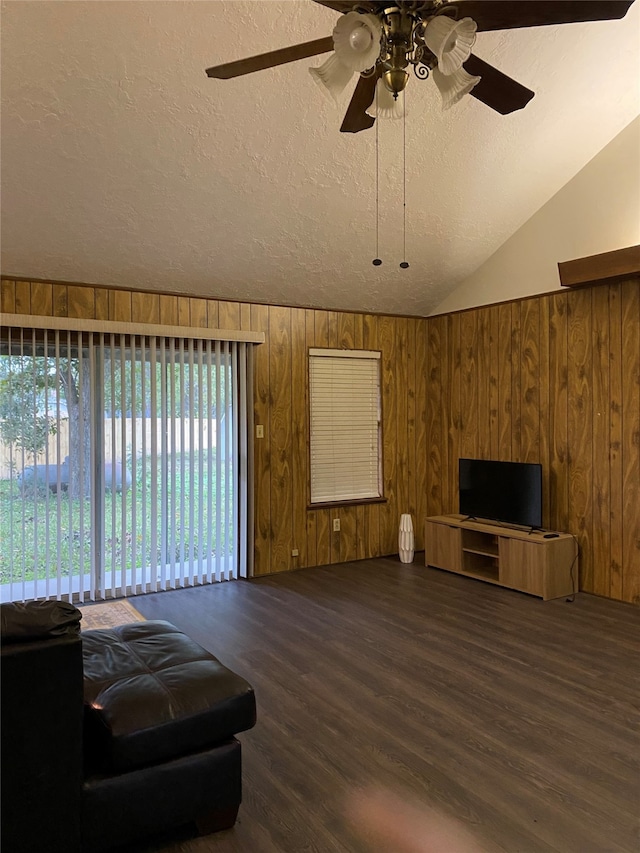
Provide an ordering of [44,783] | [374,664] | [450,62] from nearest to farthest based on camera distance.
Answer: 1. [44,783]
2. [450,62]
3. [374,664]

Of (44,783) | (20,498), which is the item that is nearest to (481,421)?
(20,498)

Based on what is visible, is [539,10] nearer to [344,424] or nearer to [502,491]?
[502,491]

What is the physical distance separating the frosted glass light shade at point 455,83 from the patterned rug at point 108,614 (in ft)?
11.7

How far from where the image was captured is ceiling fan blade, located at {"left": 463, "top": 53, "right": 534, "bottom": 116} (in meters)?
2.17

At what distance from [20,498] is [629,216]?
4999mm

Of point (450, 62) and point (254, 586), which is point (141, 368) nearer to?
point (254, 586)

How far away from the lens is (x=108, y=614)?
424cm

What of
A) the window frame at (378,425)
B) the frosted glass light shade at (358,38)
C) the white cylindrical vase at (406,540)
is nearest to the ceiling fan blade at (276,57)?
the frosted glass light shade at (358,38)

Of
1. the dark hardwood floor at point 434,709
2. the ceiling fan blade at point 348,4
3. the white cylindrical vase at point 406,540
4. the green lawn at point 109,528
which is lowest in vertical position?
the dark hardwood floor at point 434,709

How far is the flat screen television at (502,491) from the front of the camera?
5.02 metres

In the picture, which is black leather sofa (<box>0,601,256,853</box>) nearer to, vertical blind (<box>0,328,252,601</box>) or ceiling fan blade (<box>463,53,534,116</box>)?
ceiling fan blade (<box>463,53,534,116</box>)

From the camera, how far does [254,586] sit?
5.18m

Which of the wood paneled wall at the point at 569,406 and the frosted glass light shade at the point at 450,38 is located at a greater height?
the frosted glass light shade at the point at 450,38

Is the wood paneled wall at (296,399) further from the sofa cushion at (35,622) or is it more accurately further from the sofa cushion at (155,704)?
the sofa cushion at (35,622)
